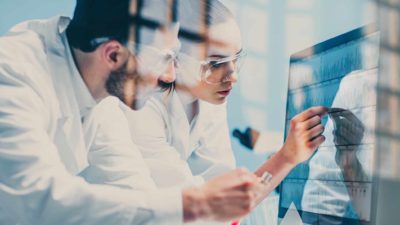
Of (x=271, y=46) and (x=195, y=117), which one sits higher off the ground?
(x=271, y=46)

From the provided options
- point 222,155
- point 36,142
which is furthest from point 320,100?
Answer: point 36,142

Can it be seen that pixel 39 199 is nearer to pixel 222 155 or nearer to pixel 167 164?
pixel 167 164

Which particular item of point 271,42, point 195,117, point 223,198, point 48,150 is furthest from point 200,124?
point 48,150

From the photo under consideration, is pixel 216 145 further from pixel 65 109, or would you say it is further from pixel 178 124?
pixel 65 109

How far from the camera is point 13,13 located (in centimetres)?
148

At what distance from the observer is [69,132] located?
4.68ft

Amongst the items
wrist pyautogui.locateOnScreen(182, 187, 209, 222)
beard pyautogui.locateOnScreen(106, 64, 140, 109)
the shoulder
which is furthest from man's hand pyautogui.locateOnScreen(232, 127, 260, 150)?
the shoulder

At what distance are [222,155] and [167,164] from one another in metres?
0.18

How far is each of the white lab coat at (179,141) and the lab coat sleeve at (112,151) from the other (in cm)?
3

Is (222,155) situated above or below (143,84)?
below

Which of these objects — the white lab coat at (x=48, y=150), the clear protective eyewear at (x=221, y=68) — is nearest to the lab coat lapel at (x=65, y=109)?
the white lab coat at (x=48, y=150)

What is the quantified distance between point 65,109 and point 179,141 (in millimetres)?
334

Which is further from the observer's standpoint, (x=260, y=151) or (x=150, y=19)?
(x=260, y=151)

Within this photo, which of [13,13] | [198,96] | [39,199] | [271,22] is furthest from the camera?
[271,22]
